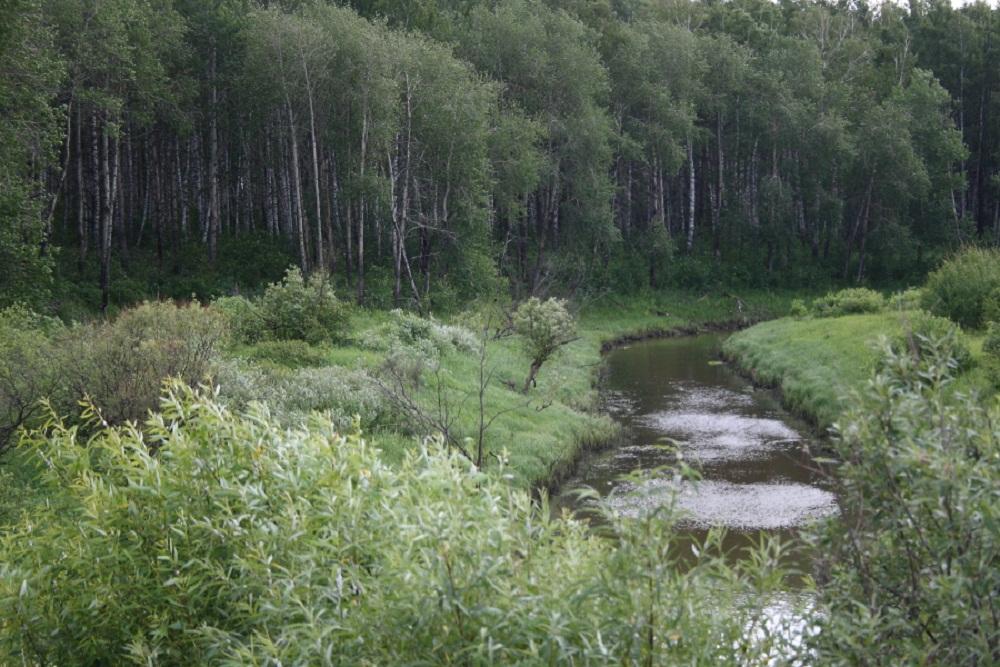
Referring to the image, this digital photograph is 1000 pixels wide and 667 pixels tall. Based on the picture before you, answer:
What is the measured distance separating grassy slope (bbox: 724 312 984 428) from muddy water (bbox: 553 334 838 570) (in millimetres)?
637

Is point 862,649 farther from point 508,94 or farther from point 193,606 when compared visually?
point 508,94

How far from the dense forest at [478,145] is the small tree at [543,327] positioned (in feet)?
37.2

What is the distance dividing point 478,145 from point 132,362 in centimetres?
2467

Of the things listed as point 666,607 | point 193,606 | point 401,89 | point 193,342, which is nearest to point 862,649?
point 666,607

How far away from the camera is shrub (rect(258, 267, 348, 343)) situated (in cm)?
2436

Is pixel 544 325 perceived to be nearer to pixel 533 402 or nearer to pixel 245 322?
pixel 533 402

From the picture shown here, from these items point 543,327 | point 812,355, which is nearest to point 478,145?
point 812,355

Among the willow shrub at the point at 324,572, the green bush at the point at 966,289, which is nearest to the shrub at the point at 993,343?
the green bush at the point at 966,289

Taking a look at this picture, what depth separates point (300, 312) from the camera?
24.5 metres

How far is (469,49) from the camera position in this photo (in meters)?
44.2

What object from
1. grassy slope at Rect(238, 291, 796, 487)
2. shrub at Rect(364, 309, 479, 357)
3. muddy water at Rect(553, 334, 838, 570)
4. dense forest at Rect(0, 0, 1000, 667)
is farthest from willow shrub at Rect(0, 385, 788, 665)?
shrub at Rect(364, 309, 479, 357)

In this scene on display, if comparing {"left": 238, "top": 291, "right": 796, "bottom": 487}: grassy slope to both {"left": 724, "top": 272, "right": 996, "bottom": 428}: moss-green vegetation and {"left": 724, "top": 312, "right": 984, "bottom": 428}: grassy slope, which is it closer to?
{"left": 724, "top": 312, "right": 984, "bottom": 428}: grassy slope

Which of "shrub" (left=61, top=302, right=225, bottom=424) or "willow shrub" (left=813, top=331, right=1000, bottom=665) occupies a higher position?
"willow shrub" (left=813, top=331, right=1000, bottom=665)

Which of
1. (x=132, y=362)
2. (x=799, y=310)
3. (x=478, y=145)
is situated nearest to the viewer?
(x=132, y=362)
